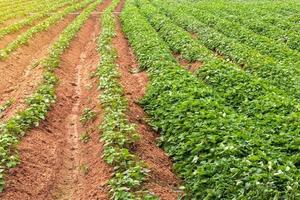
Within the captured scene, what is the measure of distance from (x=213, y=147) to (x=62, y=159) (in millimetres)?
3410

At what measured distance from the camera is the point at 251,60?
578 inches

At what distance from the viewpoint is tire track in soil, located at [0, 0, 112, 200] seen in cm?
769

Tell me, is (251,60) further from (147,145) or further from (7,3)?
(7,3)

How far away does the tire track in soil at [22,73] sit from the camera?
12258mm

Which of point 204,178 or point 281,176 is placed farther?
point 204,178

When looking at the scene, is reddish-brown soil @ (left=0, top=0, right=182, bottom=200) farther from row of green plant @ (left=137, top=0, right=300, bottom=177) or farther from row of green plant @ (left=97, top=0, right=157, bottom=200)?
row of green plant @ (left=137, top=0, right=300, bottom=177)

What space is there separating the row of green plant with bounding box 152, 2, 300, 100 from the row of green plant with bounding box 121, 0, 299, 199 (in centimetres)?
263

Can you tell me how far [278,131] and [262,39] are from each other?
1064cm

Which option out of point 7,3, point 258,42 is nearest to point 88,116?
point 258,42

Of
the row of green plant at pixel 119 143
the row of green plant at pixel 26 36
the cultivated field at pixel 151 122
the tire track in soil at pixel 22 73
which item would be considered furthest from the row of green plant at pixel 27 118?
the row of green plant at pixel 26 36

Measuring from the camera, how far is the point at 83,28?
25.2 metres

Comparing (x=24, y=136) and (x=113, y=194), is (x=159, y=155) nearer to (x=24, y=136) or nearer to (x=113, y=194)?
(x=113, y=194)

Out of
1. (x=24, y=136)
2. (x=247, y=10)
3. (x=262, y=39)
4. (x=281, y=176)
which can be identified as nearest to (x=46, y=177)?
(x=24, y=136)

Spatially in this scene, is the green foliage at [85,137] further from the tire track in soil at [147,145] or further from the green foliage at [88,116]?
the tire track in soil at [147,145]
